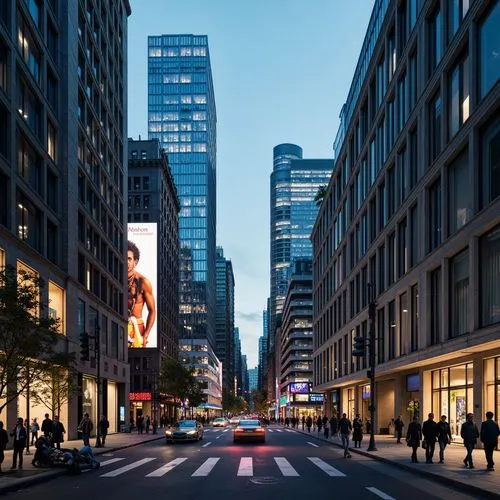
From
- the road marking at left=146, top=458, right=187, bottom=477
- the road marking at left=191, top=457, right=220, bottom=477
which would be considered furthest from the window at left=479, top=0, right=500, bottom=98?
the road marking at left=146, top=458, right=187, bottom=477

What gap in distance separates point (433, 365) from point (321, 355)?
48935mm

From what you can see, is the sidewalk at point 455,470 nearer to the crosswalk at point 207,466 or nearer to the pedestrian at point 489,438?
the pedestrian at point 489,438

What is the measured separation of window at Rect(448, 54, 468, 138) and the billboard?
7466 cm

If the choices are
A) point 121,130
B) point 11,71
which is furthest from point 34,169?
point 121,130

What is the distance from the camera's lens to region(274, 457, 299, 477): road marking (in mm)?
20953

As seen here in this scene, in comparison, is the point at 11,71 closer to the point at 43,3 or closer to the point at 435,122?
the point at 43,3

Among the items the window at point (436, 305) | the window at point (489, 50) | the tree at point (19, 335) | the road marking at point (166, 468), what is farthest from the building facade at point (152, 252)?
the window at point (489, 50)

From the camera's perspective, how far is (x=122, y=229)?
235 ft

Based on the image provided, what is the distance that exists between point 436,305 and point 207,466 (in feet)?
53.7

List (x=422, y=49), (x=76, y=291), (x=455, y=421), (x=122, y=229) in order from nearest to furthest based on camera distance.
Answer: (x=455, y=421) < (x=422, y=49) < (x=76, y=291) < (x=122, y=229)

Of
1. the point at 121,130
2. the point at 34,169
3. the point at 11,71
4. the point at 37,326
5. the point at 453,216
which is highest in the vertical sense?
the point at 121,130

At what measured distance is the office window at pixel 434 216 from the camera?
34312mm

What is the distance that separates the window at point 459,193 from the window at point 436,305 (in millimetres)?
3566

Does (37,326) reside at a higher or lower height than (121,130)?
lower
